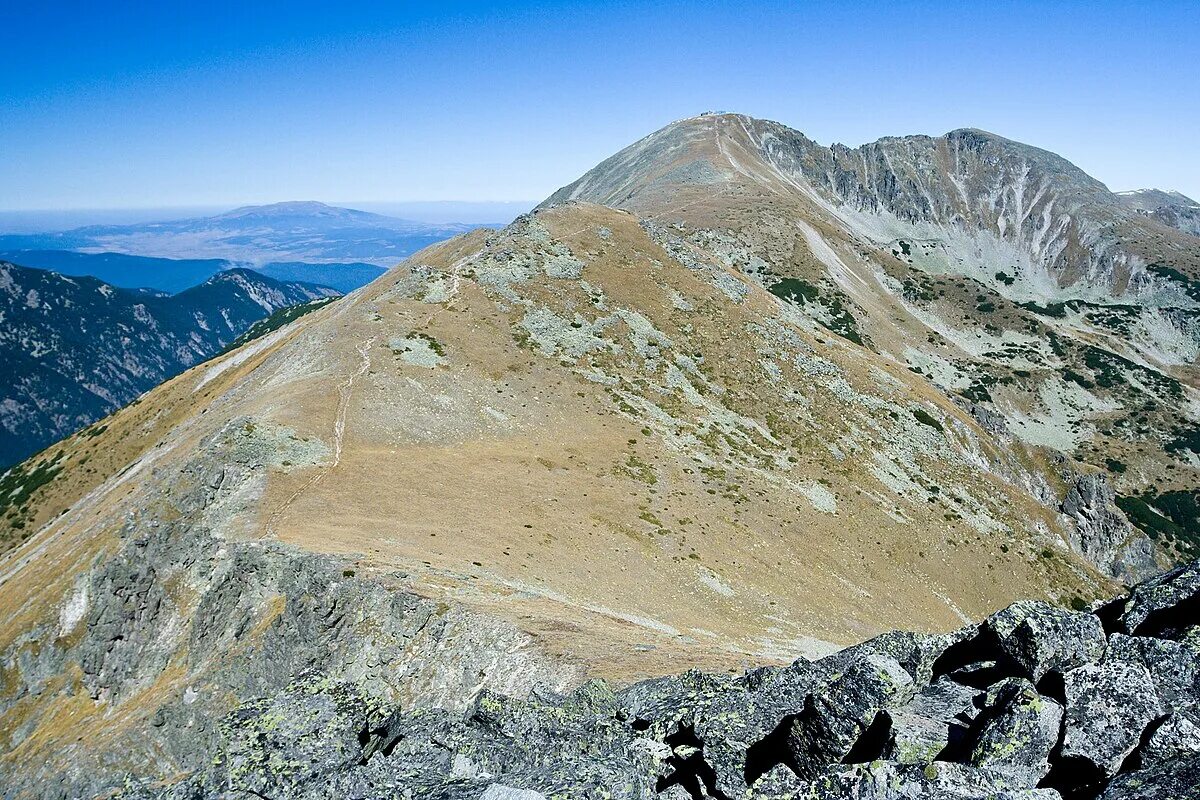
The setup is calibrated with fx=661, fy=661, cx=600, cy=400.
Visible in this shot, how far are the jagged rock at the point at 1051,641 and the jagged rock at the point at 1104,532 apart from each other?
288ft

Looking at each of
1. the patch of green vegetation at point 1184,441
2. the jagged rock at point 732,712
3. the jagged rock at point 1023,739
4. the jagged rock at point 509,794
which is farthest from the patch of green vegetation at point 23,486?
the patch of green vegetation at point 1184,441

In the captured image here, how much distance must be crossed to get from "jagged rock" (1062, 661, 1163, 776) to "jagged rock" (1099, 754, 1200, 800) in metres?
0.95

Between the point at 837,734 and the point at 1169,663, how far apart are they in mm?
6761

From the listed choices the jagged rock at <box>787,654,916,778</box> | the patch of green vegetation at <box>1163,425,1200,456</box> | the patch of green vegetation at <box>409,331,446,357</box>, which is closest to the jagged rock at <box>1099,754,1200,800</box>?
the jagged rock at <box>787,654,916,778</box>

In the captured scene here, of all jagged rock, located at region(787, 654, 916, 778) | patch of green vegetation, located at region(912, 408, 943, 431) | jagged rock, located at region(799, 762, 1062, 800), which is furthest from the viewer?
patch of green vegetation, located at region(912, 408, 943, 431)

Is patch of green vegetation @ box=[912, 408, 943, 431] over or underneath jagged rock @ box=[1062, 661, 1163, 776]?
underneath

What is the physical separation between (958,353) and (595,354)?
149 meters

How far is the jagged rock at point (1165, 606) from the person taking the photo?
15927mm

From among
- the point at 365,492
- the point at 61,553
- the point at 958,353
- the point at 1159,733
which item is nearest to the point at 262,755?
the point at 1159,733

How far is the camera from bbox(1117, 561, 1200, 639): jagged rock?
15927 millimetres

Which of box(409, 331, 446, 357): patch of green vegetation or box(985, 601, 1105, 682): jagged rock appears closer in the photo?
box(985, 601, 1105, 682): jagged rock

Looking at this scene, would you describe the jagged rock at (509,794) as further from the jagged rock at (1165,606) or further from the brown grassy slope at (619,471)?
the jagged rock at (1165,606)

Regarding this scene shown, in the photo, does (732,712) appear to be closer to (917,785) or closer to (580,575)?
(917,785)

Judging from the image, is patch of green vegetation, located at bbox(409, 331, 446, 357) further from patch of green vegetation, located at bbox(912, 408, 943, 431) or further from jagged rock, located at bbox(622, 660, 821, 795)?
patch of green vegetation, located at bbox(912, 408, 943, 431)
